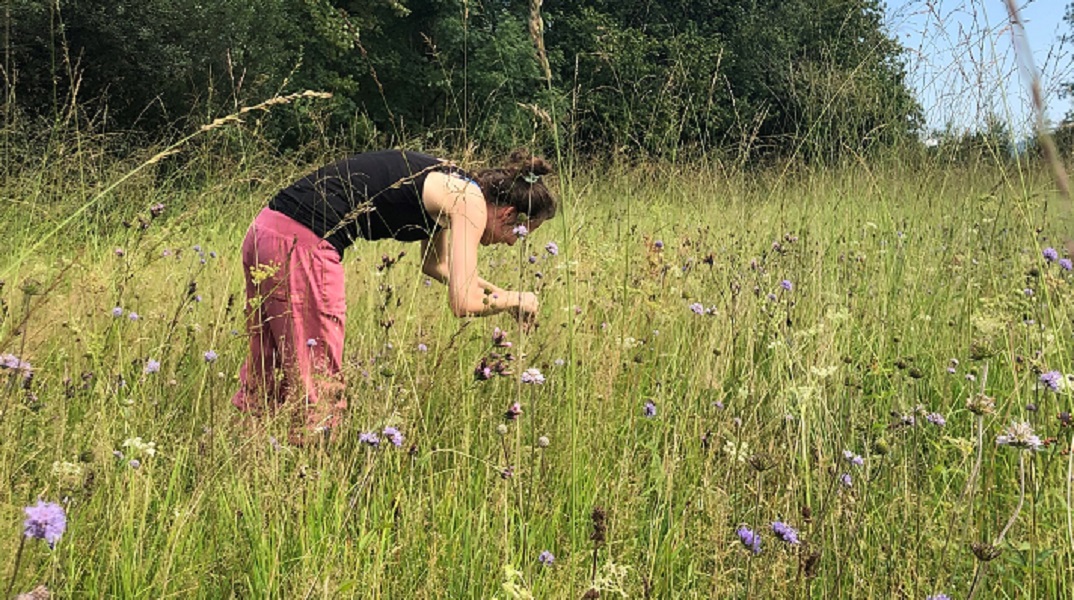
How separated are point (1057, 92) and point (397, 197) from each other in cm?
224

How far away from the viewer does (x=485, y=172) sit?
8.51 ft

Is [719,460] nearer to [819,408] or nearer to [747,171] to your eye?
[819,408]

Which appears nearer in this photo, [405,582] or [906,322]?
[405,582]

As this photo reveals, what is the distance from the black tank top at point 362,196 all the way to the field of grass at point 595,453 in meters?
0.32

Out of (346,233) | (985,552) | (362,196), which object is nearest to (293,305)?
(346,233)

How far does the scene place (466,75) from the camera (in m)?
3.78

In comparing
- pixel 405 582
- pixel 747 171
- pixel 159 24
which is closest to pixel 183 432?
→ pixel 405 582

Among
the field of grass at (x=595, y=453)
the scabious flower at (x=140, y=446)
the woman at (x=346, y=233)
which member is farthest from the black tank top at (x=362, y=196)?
the scabious flower at (x=140, y=446)

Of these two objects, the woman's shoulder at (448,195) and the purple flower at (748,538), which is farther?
the woman's shoulder at (448,195)

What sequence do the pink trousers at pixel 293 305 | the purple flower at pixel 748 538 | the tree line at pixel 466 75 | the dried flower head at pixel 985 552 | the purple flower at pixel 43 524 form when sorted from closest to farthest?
the purple flower at pixel 43 524, the dried flower head at pixel 985 552, the purple flower at pixel 748 538, the pink trousers at pixel 293 305, the tree line at pixel 466 75

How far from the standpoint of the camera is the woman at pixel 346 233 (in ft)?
6.80

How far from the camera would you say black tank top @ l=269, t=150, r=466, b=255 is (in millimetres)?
2297

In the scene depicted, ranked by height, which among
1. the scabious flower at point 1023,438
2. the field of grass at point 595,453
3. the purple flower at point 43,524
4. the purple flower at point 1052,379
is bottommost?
the field of grass at point 595,453

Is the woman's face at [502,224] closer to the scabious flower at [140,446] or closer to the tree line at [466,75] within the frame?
the tree line at [466,75]
